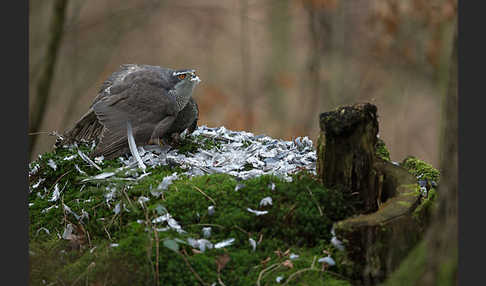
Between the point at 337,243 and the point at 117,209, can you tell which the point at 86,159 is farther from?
the point at 337,243

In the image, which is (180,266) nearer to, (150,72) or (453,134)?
(453,134)

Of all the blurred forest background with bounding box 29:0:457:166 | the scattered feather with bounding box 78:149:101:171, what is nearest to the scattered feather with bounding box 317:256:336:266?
the scattered feather with bounding box 78:149:101:171

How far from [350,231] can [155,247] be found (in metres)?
1.25

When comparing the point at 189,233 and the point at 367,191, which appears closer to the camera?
the point at 189,233

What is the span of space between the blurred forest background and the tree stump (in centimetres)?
444

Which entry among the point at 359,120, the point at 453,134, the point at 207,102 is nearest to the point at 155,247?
the point at 359,120

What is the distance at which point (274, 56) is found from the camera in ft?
31.5

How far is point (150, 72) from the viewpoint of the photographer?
4543 millimetres

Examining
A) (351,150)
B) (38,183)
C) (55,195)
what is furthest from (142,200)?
(351,150)

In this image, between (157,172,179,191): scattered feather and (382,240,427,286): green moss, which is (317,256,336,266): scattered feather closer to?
(382,240,427,286): green moss

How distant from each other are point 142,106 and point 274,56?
5700 mm

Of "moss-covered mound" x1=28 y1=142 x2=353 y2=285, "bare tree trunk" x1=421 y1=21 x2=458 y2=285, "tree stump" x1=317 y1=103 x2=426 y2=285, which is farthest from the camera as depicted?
"moss-covered mound" x1=28 y1=142 x2=353 y2=285

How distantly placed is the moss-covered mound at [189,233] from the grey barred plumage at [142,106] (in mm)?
501

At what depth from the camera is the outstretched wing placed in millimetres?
4309
